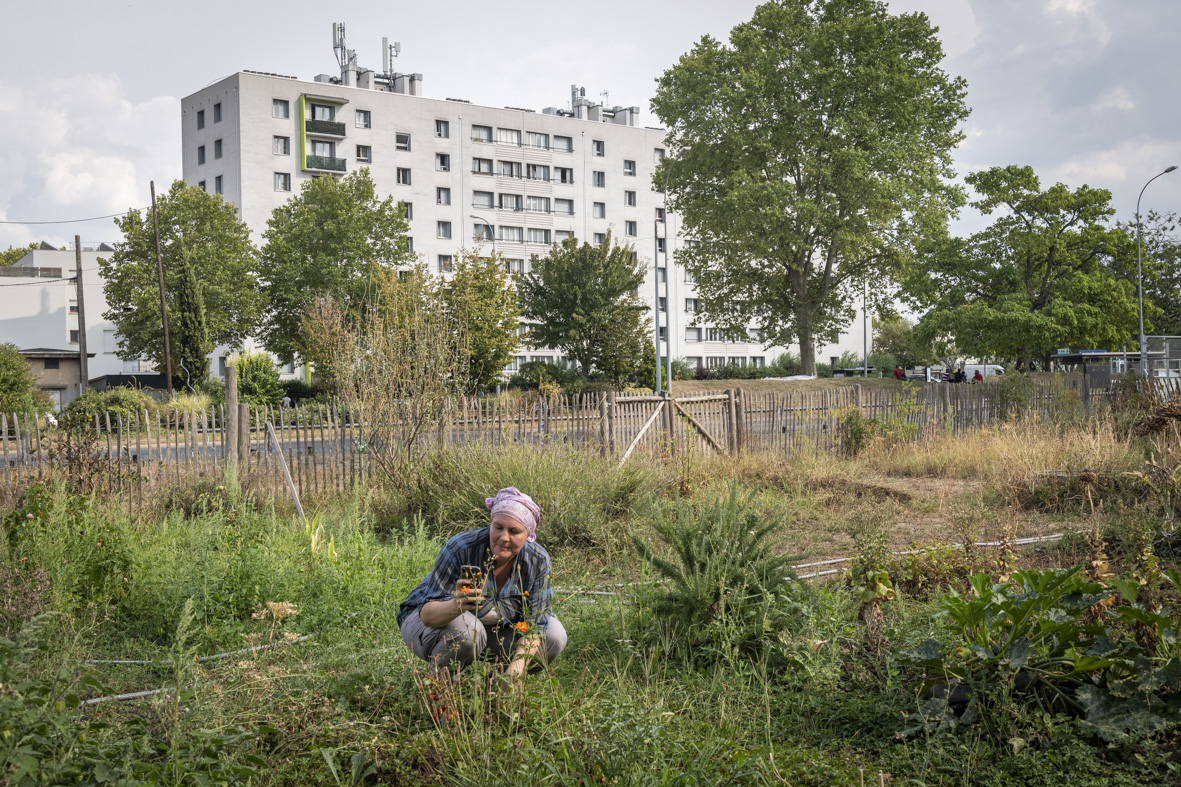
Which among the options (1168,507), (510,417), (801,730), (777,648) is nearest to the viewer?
(801,730)

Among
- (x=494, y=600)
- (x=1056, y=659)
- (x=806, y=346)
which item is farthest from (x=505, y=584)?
(x=806, y=346)

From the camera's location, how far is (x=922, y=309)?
3741 cm

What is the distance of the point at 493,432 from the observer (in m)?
11.9

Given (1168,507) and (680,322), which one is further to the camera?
(680,322)

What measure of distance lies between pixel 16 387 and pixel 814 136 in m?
27.1

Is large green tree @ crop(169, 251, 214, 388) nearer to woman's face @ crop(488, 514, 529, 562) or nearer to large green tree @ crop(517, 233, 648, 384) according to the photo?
large green tree @ crop(517, 233, 648, 384)

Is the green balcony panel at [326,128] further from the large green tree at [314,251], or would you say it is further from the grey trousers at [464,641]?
the grey trousers at [464,641]

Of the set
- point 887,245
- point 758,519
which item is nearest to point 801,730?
point 758,519

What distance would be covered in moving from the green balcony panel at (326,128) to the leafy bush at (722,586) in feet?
192

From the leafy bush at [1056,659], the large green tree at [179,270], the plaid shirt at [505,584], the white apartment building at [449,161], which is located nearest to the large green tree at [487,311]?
the large green tree at [179,270]

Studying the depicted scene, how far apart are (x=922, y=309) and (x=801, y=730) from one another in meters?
36.6

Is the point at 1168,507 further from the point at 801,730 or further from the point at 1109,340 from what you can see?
the point at 1109,340

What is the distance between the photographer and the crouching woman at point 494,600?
387 centimetres

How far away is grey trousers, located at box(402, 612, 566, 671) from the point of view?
12.7 ft
